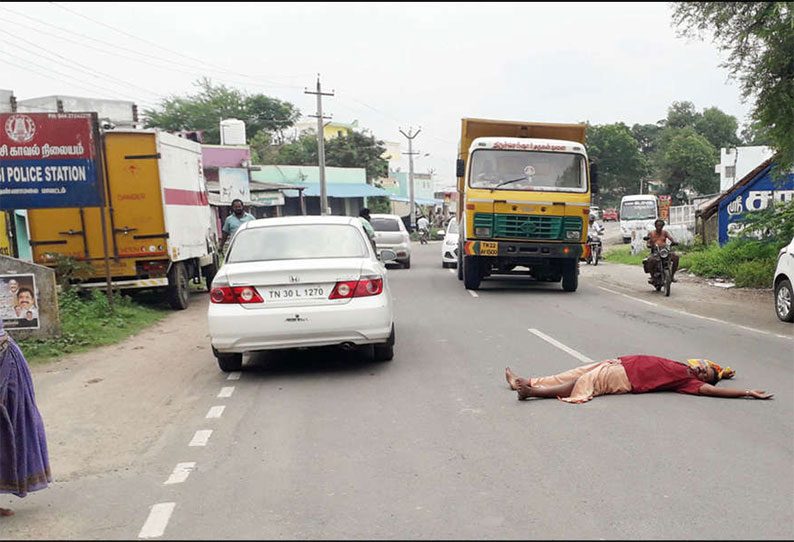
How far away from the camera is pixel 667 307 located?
44.2 ft

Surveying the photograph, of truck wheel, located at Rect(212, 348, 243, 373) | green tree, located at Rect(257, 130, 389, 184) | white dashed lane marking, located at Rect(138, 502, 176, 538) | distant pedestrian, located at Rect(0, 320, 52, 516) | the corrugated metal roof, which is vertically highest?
green tree, located at Rect(257, 130, 389, 184)

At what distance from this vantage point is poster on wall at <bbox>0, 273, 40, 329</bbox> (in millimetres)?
9445

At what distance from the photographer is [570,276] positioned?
15.6m

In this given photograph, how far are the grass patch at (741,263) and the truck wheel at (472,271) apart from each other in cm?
643

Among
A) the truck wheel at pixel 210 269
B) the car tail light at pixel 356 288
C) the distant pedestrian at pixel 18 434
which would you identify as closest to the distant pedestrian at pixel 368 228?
the car tail light at pixel 356 288

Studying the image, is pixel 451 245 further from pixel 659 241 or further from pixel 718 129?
pixel 718 129

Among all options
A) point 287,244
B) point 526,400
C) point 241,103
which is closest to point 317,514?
point 526,400

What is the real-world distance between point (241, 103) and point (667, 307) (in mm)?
52277

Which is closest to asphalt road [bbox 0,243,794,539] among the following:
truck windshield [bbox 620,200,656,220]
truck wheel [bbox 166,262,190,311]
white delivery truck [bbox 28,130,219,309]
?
white delivery truck [bbox 28,130,219,309]

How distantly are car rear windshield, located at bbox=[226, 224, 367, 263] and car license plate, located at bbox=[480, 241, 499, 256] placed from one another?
21.9 ft

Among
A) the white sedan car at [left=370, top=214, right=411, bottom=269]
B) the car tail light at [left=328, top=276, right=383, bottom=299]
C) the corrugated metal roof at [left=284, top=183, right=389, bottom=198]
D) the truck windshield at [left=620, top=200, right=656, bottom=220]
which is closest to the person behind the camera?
the car tail light at [left=328, top=276, right=383, bottom=299]

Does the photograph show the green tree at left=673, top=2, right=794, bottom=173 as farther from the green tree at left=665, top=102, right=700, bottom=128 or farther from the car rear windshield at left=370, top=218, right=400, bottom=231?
the green tree at left=665, top=102, right=700, bottom=128

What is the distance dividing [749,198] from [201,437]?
21.7 meters

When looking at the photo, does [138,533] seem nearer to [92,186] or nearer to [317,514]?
[317,514]
